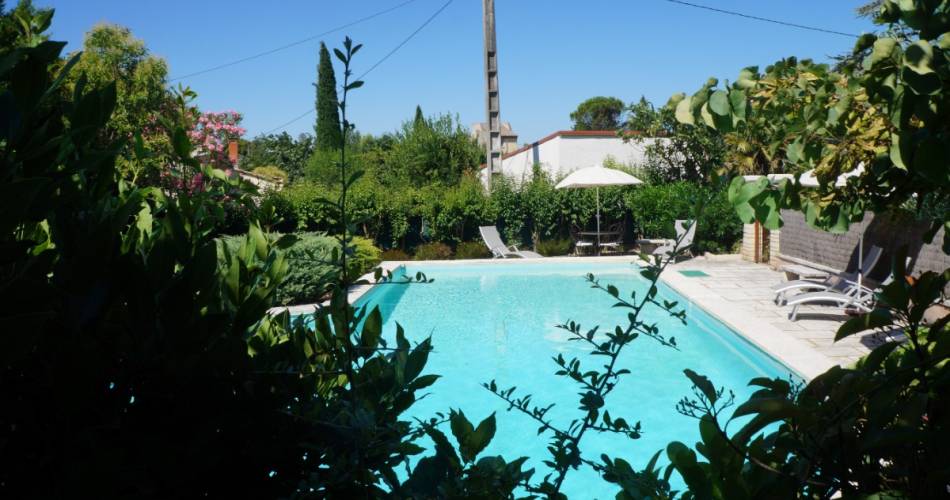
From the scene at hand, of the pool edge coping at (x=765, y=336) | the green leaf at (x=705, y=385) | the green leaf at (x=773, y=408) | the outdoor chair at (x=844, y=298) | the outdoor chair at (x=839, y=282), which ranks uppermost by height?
the green leaf at (x=705, y=385)

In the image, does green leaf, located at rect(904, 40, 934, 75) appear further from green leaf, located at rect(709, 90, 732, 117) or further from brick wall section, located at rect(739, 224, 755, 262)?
brick wall section, located at rect(739, 224, 755, 262)

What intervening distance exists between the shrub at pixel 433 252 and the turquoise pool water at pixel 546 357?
123 inches

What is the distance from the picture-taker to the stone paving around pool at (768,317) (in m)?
7.46

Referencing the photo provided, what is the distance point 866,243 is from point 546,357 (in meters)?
5.69

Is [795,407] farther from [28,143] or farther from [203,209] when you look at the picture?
[203,209]

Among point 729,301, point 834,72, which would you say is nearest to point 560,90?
point 729,301

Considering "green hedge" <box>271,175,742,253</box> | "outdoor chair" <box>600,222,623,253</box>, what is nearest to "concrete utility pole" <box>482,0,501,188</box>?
"green hedge" <box>271,175,742,253</box>

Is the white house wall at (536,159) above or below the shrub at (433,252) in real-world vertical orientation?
above

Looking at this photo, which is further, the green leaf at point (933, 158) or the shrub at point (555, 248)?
the shrub at point (555, 248)

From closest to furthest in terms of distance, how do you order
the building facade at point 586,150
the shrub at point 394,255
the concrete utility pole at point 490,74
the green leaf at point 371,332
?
the green leaf at point 371,332 → the shrub at point 394,255 → the concrete utility pole at point 490,74 → the building facade at point 586,150

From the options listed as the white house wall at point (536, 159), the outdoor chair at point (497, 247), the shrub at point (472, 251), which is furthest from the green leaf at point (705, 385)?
the white house wall at point (536, 159)

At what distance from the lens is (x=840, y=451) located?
0.93 m

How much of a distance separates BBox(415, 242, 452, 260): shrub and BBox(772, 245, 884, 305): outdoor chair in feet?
32.2

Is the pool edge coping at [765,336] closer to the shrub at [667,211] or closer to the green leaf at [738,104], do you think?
the green leaf at [738,104]
